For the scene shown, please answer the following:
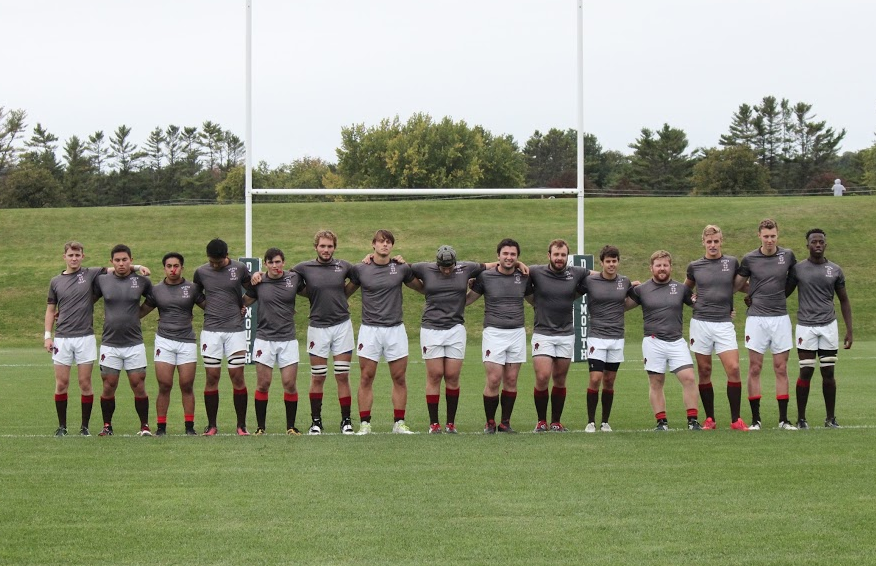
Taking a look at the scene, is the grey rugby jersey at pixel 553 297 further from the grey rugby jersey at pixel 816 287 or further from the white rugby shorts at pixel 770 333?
the grey rugby jersey at pixel 816 287

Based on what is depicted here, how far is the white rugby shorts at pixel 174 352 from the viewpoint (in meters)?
10.8

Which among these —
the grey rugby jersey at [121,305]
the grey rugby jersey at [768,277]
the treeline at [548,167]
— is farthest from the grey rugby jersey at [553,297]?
the treeline at [548,167]

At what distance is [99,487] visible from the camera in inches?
304

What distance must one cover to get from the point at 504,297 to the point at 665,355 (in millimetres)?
1682

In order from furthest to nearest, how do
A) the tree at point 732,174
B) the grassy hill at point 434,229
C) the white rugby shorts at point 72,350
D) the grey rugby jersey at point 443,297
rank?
1. the tree at point 732,174
2. the grassy hill at point 434,229
3. the grey rugby jersey at point 443,297
4. the white rugby shorts at point 72,350

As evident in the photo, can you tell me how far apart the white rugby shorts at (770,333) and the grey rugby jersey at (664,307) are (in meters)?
0.69

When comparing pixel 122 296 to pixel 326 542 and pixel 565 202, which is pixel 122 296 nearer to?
pixel 326 542

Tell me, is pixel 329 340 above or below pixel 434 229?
below

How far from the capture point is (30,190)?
188 feet

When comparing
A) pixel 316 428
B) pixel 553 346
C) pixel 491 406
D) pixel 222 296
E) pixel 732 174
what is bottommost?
pixel 316 428

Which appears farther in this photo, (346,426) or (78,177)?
(78,177)

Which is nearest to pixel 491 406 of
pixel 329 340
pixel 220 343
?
pixel 329 340

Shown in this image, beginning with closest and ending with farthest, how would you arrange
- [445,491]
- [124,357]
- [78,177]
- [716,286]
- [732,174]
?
[445,491]
[124,357]
[716,286]
[732,174]
[78,177]

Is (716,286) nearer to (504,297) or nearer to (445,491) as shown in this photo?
(504,297)
